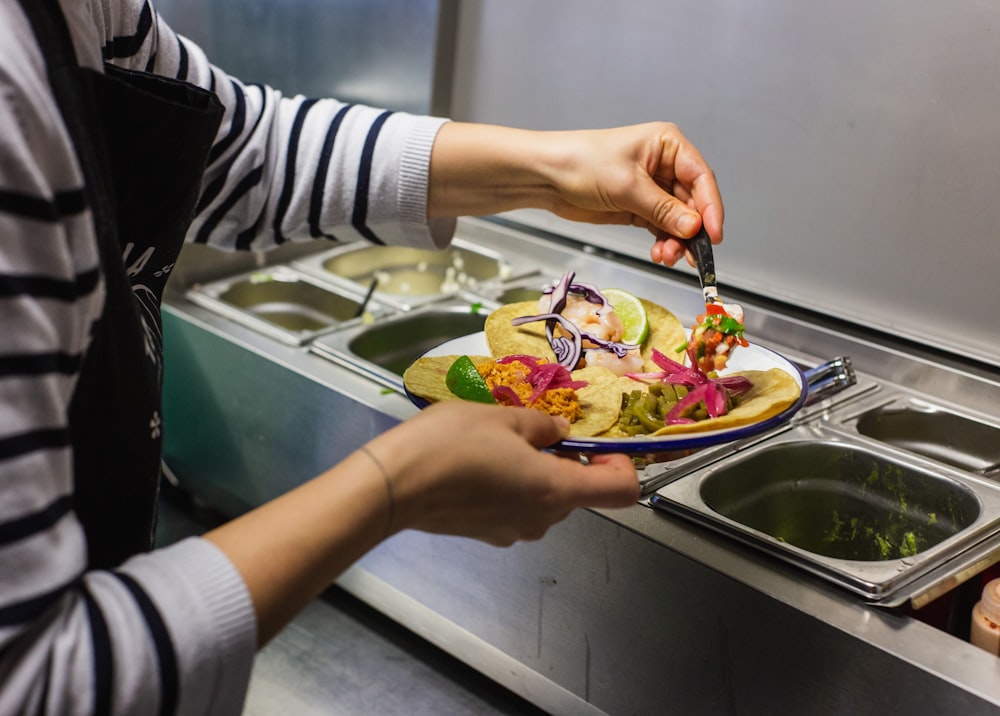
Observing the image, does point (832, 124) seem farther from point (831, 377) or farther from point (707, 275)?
point (707, 275)

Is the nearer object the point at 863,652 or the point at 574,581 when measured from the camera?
the point at 863,652

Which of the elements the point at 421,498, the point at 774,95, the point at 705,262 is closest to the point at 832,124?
the point at 774,95

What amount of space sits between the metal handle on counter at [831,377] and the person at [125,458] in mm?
592

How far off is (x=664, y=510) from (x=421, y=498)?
0.54m

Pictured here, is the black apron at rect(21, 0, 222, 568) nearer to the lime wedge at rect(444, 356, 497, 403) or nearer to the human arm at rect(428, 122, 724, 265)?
the lime wedge at rect(444, 356, 497, 403)

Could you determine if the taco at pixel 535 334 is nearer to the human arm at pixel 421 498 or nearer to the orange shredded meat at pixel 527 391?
the orange shredded meat at pixel 527 391

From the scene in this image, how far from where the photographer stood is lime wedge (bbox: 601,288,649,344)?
1.29 meters

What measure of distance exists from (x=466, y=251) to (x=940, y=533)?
3.69 feet

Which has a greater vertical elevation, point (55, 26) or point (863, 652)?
point (55, 26)

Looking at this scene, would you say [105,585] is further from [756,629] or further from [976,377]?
[976,377]

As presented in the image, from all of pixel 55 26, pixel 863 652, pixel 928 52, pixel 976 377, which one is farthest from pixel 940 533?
pixel 55 26

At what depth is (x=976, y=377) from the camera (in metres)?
1.46

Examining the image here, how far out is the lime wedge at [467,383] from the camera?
40.3 inches

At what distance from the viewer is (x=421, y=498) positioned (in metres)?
0.74
